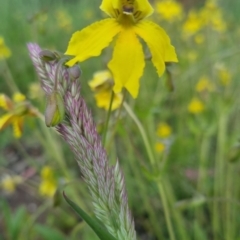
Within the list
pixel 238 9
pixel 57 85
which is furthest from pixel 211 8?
pixel 238 9

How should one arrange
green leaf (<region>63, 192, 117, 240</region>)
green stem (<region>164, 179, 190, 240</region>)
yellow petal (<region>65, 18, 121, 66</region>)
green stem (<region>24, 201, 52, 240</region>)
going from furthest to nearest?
green stem (<region>24, 201, 52, 240</region>) < green stem (<region>164, 179, 190, 240</region>) < yellow petal (<region>65, 18, 121, 66</region>) < green leaf (<region>63, 192, 117, 240</region>)

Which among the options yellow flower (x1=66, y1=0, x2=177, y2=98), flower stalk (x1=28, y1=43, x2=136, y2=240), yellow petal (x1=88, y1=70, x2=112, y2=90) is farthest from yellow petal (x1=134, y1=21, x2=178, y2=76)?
yellow petal (x1=88, y1=70, x2=112, y2=90)

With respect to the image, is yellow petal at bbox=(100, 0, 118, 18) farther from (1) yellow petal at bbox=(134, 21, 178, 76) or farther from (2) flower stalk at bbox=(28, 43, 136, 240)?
(2) flower stalk at bbox=(28, 43, 136, 240)

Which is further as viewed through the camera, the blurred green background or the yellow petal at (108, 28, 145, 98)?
the blurred green background

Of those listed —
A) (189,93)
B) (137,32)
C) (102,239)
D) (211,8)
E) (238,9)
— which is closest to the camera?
(102,239)

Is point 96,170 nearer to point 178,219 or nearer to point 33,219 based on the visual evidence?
point 178,219

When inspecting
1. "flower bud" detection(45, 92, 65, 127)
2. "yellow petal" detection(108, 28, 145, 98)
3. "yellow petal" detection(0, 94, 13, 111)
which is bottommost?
"yellow petal" detection(0, 94, 13, 111)

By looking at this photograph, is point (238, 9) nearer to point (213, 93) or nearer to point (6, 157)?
point (6, 157)
